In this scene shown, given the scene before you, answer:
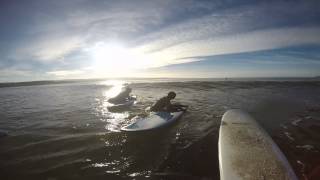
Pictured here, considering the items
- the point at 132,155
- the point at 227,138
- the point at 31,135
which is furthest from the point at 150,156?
the point at 31,135

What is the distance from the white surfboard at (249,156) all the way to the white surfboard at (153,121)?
2978 millimetres

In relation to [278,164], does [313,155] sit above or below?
below

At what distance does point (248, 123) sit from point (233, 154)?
373 cm

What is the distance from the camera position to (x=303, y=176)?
684cm

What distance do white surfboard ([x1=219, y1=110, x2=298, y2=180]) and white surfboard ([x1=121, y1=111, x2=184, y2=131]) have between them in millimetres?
2978

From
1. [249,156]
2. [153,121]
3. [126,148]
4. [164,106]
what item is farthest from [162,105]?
[249,156]

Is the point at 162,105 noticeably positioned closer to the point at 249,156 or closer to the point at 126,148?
the point at 126,148

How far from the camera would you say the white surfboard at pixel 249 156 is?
18.5 ft

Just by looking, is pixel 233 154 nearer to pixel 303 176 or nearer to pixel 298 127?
pixel 303 176

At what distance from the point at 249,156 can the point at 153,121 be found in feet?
18.6

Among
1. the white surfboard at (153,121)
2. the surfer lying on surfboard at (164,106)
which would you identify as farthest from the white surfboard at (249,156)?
the surfer lying on surfboard at (164,106)

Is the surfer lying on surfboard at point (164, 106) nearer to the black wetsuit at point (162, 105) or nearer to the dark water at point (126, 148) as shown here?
the black wetsuit at point (162, 105)

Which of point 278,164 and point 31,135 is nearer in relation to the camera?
point 278,164

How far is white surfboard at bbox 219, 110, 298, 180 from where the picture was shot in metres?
5.62
